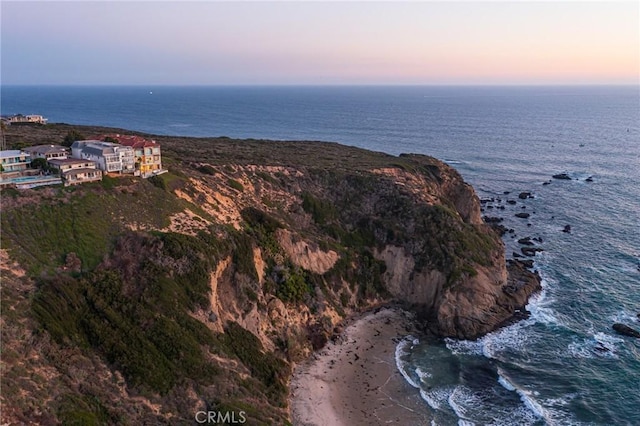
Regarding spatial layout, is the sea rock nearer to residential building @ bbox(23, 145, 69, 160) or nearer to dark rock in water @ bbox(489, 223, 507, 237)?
dark rock in water @ bbox(489, 223, 507, 237)

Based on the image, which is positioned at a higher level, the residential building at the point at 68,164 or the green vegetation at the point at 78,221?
the residential building at the point at 68,164

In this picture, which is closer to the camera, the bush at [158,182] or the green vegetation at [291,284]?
the bush at [158,182]

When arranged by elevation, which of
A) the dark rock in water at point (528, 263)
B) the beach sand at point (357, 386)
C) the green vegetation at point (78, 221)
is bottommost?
the beach sand at point (357, 386)

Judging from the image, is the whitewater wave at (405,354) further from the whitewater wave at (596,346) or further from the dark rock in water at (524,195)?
the dark rock in water at (524,195)

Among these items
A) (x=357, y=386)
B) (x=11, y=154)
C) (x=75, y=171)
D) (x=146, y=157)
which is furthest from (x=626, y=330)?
(x=11, y=154)

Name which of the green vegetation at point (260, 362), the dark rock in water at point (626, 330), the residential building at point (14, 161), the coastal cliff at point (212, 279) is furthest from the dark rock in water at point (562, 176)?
the residential building at point (14, 161)
